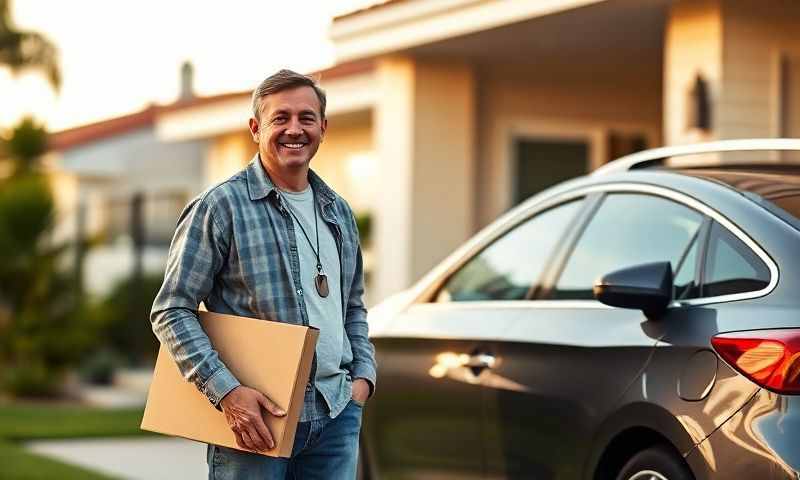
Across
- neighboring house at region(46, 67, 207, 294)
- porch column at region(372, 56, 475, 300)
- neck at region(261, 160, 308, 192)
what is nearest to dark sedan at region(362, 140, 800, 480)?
neck at region(261, 160, 308, 192)

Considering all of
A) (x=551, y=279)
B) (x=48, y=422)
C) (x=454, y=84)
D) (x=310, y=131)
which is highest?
(x=454, y=84)

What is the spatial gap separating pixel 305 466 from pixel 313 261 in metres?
0.57

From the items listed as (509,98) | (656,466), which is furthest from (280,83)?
(509,98)

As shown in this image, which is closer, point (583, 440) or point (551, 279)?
point (583, 440)

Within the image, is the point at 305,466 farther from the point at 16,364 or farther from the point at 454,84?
the point at 16,364

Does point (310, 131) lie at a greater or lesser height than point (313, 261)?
greater

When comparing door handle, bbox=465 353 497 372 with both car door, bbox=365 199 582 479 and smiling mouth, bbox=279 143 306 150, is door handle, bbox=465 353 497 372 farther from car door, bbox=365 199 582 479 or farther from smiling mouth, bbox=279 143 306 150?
smiling mouth, bbox=279 143 306 150

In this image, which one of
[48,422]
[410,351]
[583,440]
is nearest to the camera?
[583,440]

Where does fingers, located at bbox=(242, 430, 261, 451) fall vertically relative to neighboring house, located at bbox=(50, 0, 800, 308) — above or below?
below

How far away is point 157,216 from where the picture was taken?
77.7 ft

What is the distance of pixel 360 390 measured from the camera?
438 cm

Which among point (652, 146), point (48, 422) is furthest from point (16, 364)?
point (652, 146)

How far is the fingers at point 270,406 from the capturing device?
392 centimetres

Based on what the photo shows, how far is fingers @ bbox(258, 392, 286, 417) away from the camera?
12.9ft
